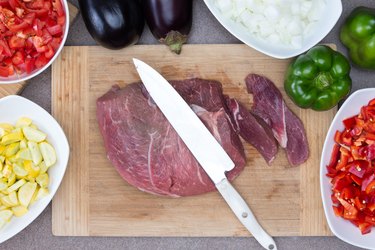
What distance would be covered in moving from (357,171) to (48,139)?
1056 mm

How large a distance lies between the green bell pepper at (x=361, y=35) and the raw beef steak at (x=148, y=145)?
0.50 meters

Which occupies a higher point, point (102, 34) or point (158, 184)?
point (102, 34)

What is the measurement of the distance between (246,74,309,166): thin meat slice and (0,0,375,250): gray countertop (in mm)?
190

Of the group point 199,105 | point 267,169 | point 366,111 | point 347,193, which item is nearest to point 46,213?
point 199,105

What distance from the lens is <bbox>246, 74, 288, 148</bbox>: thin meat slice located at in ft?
6.13

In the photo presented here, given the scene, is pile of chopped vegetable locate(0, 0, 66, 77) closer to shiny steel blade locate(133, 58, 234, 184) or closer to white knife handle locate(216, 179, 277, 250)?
shiny steel blade locate(133, 58, 234, 184)

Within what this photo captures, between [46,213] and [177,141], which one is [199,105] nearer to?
[177,141]

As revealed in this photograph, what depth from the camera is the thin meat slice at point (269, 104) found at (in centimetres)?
187

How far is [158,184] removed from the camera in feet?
6.06

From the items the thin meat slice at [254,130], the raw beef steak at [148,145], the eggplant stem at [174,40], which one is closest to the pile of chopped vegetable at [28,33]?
the raw beef steak at [148,145]

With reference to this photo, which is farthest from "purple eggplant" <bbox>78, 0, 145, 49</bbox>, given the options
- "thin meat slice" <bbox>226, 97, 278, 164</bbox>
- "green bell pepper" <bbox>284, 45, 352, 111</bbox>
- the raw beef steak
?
"green bell pepper" <bbox>284, 45, 352, 111</bbox>

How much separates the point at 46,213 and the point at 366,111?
117 centimetres

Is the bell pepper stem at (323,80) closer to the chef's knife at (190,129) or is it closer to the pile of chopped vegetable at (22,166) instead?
the chef's knife at (190,129)

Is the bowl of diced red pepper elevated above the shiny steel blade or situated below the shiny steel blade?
above
